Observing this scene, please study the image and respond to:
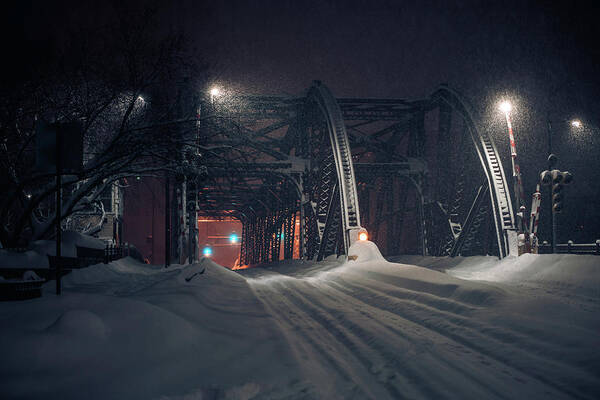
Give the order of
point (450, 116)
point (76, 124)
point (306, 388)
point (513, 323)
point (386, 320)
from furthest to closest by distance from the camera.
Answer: point (450, 116) < point (76, 124) < point (386, 320) < point (513, 323) < point (306, 388)

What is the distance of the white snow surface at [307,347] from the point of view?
417 centimetres

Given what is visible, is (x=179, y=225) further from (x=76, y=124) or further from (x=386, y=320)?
(x=386, y=320)

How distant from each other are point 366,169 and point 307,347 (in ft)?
68.1

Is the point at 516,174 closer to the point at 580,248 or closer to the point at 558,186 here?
the point at 558,186

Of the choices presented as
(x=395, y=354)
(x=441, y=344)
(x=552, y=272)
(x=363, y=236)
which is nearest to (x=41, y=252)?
(x=363, y=236)

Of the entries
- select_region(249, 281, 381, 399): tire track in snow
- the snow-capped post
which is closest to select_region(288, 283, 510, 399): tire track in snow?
select_region(249, 281, 381, 399): tire track in snow

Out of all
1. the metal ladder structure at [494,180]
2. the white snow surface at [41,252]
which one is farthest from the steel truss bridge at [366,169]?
the white snow surface at [41,252]

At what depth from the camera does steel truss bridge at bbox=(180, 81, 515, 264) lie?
16.9 meters

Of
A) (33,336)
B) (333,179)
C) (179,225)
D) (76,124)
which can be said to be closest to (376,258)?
(333,179)

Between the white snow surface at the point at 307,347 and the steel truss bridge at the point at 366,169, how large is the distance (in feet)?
27.7

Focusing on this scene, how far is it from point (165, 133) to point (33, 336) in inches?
422

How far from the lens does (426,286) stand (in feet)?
32.1

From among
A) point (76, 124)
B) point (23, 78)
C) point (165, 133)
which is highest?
point (23, 78)

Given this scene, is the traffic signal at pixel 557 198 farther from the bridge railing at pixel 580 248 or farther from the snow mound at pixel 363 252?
the bridge railing at pixel 580 248
